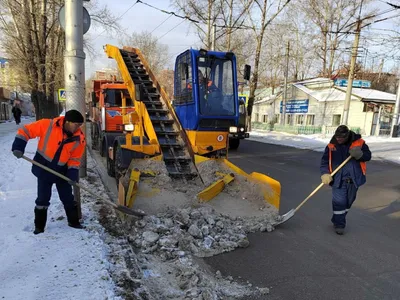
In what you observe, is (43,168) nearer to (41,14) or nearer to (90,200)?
(90,200)

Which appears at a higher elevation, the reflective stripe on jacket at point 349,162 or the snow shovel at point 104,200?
the reflective stripe on jacket at point 349,162

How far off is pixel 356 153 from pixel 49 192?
14.1 ft

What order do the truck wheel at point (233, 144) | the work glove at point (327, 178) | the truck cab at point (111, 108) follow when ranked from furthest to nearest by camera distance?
1. the truck wheel at point (233, 144)
2. the truck cab at point (111, 108)
3. the work glove at point (327, 178)

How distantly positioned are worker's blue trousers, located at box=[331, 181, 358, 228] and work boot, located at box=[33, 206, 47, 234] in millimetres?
4254

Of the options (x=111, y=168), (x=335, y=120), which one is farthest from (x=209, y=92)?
(x=335, y=120)

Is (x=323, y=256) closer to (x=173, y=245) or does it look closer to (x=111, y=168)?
(x=173, y=245)

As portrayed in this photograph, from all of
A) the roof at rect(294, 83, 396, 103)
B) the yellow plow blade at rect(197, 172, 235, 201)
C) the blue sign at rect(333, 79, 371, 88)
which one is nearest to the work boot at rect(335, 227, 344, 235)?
the yellow plow blade at rect(197, 172, 235, 201)

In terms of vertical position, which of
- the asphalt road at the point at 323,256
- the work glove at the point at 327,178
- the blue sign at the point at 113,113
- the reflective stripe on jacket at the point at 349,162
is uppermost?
the blue sign at the point at 113,113

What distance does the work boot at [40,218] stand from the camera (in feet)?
13.3

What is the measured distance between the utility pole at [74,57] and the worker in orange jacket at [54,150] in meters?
2.85

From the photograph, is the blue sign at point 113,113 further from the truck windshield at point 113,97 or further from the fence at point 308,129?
the fence at point 308,129

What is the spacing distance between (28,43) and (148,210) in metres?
16.3

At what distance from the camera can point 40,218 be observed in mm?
4082

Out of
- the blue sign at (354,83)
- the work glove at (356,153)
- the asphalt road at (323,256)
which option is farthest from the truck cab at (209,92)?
the blue sign at (354,83)
